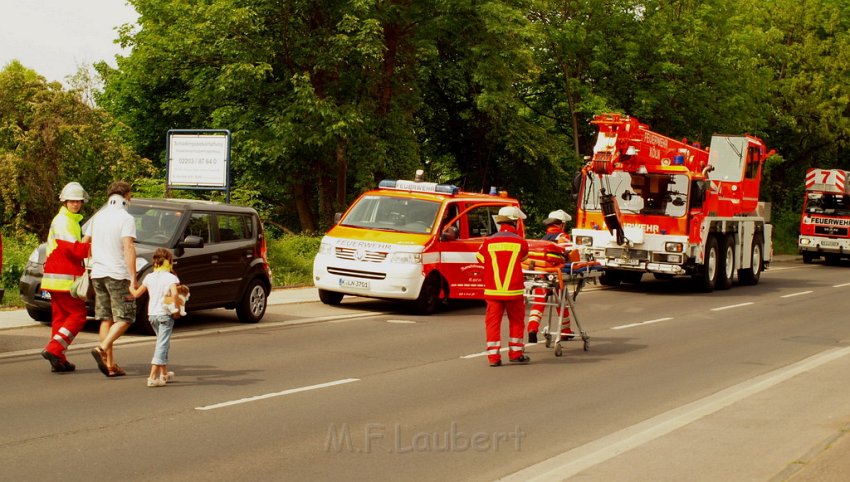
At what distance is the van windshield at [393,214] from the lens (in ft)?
62.0

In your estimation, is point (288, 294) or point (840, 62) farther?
point (840, 62)

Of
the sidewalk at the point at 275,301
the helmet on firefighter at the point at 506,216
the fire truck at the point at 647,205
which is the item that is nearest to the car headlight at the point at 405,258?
the sidewalk at the point at 275,301

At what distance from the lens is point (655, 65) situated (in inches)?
1652

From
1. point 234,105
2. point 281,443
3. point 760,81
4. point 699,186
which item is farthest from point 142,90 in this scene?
point 281,443

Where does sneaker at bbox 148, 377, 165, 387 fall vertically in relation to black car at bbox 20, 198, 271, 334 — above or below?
below

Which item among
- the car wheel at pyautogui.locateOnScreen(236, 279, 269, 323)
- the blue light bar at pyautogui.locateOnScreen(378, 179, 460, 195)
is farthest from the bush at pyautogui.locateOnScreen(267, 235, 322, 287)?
the car wheel at pyautogui.locateOnScreen(236, 279, 269, 323)

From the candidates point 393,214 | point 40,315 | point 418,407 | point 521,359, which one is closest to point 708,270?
point 393,214

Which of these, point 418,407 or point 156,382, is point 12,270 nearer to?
point 156,382

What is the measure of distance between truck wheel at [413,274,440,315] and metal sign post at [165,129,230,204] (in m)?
5.32

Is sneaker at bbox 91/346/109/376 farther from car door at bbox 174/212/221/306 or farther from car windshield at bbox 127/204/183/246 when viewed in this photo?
car windshield at bbox 127/204/183/246

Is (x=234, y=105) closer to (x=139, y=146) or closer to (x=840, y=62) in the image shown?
(x=139, y=146)

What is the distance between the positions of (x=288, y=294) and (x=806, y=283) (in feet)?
53.6

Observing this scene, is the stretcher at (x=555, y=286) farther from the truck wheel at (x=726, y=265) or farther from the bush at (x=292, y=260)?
the truck wheel at (x=726, y=265)

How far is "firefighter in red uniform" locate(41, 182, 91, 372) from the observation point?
11.0 metres
